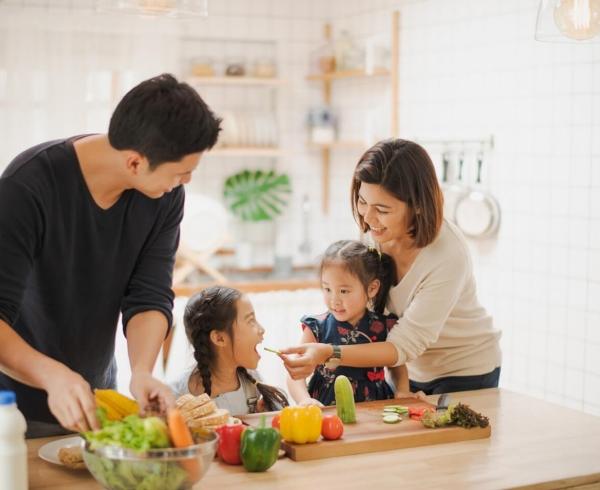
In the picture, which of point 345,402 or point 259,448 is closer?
point 259,448

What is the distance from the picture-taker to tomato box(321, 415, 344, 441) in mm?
2082

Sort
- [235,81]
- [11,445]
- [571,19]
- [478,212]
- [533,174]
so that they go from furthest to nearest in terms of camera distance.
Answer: [235,81], [478,212], [533,174], [571,19], [11,445]

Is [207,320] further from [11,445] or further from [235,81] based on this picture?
[235,81]

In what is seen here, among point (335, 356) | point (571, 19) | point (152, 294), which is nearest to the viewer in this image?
point (152, 294)

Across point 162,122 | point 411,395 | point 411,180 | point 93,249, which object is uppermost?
point 162,122

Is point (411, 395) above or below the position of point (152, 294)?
below

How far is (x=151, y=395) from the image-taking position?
1.85 m

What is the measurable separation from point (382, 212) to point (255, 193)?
9.84 feet

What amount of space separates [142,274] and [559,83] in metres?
2.27

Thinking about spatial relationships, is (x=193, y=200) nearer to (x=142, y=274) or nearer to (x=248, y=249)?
(x=248, y=249)

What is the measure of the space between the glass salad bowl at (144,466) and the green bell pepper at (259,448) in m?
0.24

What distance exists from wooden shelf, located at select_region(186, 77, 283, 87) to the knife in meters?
3.05

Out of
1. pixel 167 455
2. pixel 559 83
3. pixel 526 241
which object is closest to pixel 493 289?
pixel 526 241

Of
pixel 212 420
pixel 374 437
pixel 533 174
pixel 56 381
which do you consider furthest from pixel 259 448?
pixel 533 174
